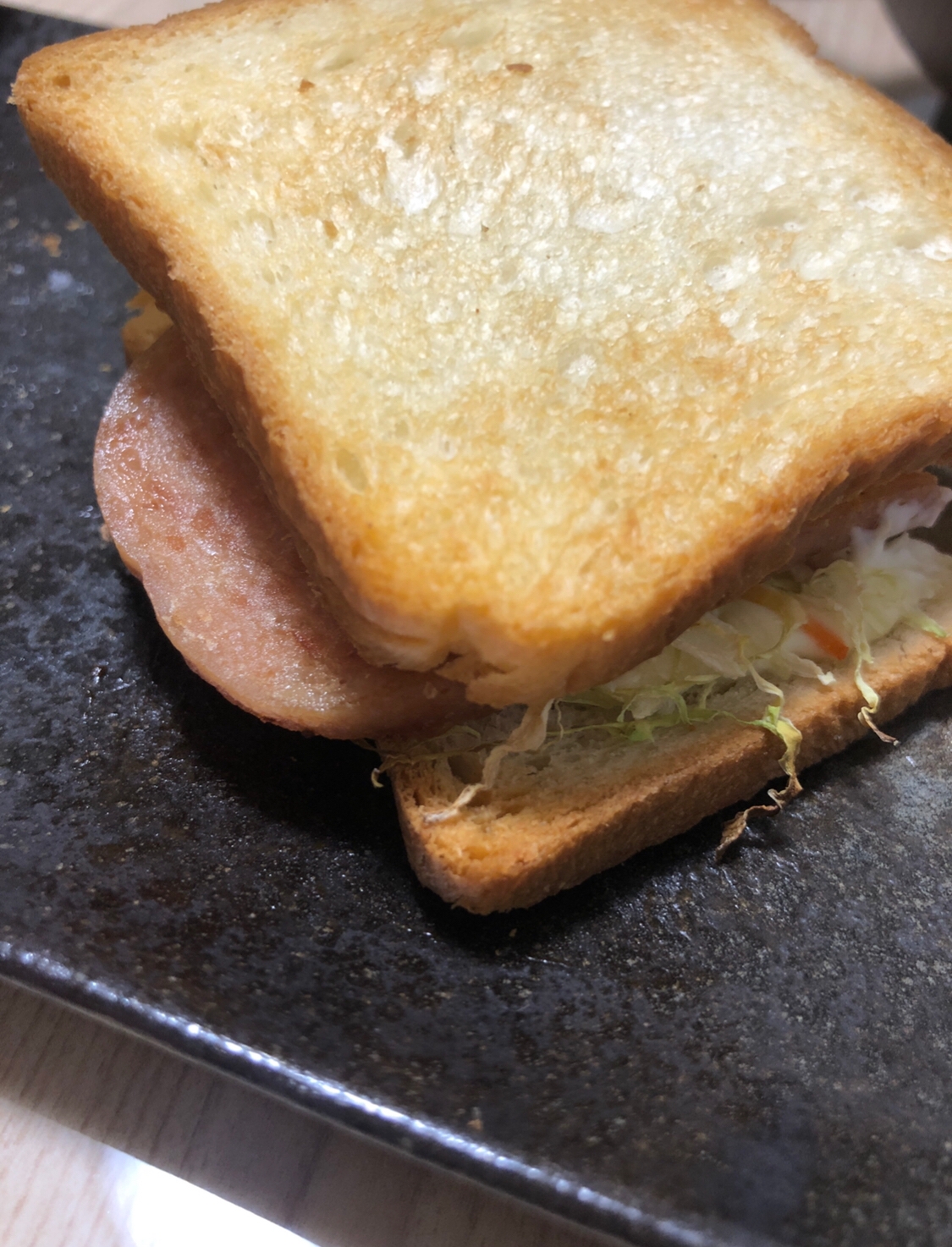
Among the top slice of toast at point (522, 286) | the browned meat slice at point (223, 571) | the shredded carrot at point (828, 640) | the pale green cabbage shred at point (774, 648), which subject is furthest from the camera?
the shredded carrot at point (828, 640)

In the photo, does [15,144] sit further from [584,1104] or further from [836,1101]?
[836,1101]

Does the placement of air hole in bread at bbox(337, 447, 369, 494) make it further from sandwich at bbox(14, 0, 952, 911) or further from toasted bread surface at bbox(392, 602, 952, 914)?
toasted bread surface at bbox(392, 602, 952, 914)

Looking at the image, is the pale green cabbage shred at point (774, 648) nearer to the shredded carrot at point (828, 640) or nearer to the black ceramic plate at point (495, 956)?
the shredded carrot at point (828, 640)

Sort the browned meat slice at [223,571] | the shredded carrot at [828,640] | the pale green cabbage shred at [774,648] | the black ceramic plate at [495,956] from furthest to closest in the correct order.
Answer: the shredded carrot at [828,640] < the pale green cabbage shred at [774,648] < the browned meat slice at [223,571] < the black ceramic plate at [495,956]

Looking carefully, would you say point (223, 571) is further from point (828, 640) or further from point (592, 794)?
point (828, 640)

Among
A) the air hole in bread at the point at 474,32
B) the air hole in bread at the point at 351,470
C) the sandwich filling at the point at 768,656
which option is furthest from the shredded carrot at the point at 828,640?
the air hole in bread at the point at 474,32

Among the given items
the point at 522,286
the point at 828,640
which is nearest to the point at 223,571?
the point at 522,286

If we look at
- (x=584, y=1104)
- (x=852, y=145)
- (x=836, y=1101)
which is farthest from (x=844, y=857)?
(x=852, y=145)
